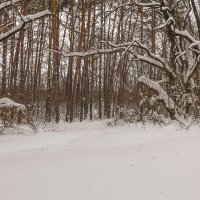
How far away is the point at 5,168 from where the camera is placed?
4035 mm

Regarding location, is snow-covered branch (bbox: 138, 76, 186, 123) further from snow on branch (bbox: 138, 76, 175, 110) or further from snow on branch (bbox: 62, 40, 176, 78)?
snow on branch (bbox: 62, 40, 176, 78)

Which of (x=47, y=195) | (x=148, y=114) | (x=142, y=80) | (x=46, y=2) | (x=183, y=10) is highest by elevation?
(x=46, y=2)

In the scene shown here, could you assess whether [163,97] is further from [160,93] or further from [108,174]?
[108,174]

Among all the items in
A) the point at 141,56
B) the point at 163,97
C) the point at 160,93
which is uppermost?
the point at 141,56

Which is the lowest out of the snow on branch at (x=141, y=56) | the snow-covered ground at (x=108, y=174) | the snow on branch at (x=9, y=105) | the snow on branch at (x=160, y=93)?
the snow-covered ground at (x=108, y=174)

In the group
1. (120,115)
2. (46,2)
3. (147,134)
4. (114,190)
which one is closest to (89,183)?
(114,190)

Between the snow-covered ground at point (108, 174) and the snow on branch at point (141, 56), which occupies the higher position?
the snow on branch at point (141, 56)

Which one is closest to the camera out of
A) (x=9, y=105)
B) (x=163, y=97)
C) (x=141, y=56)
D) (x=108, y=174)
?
(x=108, y=174)

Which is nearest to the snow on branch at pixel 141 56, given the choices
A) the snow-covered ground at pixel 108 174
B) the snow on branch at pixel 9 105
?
the snow on branch at pixel 9 105

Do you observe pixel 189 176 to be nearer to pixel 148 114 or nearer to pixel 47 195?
pixel 47 195

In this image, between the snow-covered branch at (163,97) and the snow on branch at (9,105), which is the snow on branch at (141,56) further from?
the snow on branch at (9,105)

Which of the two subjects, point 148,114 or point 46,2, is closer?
point 148,114

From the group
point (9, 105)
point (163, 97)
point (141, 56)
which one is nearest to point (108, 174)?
point (9, 105)

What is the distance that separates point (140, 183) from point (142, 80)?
22.6 ft
